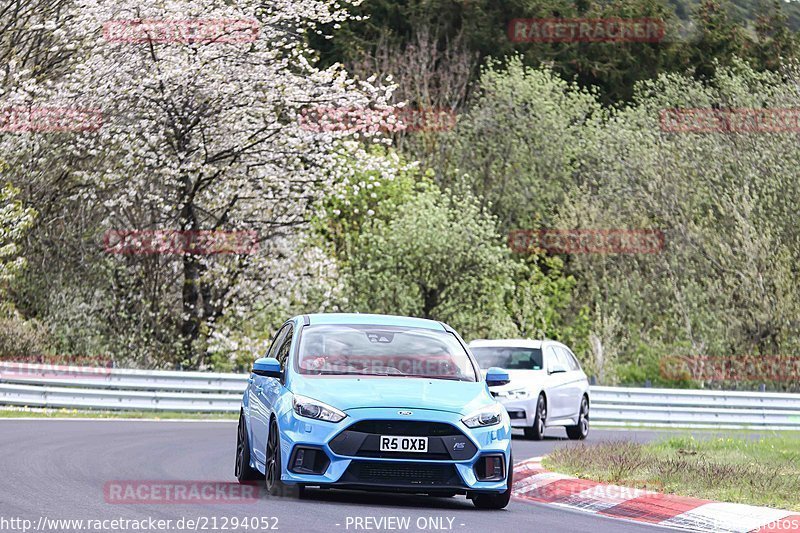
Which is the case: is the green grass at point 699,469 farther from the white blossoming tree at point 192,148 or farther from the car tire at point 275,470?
the white blossoming tree at point 192,148

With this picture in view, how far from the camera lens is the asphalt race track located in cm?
1061

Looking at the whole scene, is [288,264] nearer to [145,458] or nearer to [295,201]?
[295,201]

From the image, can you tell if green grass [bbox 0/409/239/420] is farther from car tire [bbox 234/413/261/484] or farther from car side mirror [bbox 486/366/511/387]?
car side mirror [bbox 486/366/511/387]

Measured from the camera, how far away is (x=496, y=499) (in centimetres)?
1240

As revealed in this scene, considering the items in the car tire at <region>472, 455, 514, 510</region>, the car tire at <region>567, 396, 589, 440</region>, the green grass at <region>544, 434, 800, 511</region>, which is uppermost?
the car tire at <region>472, 455, 514, 510</region>

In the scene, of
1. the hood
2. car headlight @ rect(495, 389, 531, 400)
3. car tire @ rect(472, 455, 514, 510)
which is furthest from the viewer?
car headlight @ rect(495, 389, 531, 400)

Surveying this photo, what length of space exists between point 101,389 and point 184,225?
5269 mm

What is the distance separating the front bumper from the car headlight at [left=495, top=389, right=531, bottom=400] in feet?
42.3

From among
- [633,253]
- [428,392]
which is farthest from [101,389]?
[633,253]

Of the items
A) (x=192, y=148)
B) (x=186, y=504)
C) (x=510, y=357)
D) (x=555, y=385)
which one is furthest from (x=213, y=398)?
(x=186, y=504)

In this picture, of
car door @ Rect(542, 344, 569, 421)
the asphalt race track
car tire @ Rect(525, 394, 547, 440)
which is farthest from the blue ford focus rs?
car door @ Rect(542, 344, 569, 421)

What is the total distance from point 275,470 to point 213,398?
60.9ft

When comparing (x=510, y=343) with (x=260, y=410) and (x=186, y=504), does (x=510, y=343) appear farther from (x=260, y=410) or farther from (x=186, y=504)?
(x=186, y=504)

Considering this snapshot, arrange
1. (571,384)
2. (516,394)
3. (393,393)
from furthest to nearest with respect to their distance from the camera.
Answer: (571,384) → (516,394) → (393,393)
